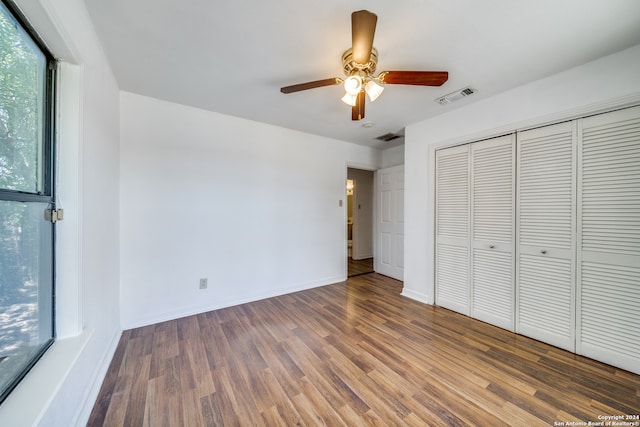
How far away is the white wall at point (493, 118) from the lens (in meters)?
1.79

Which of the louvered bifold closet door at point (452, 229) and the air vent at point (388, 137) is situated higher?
the air vent at point (388, 137)

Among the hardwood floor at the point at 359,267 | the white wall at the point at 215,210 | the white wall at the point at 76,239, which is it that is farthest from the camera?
the hardwood floor at the point at 359,267

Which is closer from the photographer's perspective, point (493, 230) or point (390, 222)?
point (493, 230)

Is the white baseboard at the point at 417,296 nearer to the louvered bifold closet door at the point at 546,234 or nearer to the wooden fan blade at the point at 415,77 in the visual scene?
the louvered bifold closet door at the point at 546,234

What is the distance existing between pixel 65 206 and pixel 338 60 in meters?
2.06

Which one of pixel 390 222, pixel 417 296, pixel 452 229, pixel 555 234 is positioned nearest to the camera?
pixel 555 234

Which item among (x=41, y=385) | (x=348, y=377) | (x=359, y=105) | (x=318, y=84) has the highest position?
(x=318, y=84)

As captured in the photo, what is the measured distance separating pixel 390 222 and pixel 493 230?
5.97 ft

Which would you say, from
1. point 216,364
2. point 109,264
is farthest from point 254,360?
point 109,264

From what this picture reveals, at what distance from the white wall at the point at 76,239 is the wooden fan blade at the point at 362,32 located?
1.39 meters

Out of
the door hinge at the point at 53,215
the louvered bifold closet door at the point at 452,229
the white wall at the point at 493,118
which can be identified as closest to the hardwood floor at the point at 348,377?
the louvered bifold closet door at the point at 452,229

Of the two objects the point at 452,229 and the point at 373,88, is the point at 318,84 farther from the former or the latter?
the point at 452,229

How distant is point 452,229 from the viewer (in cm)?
283

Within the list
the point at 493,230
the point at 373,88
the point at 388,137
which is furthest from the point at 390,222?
the point at 373,88
